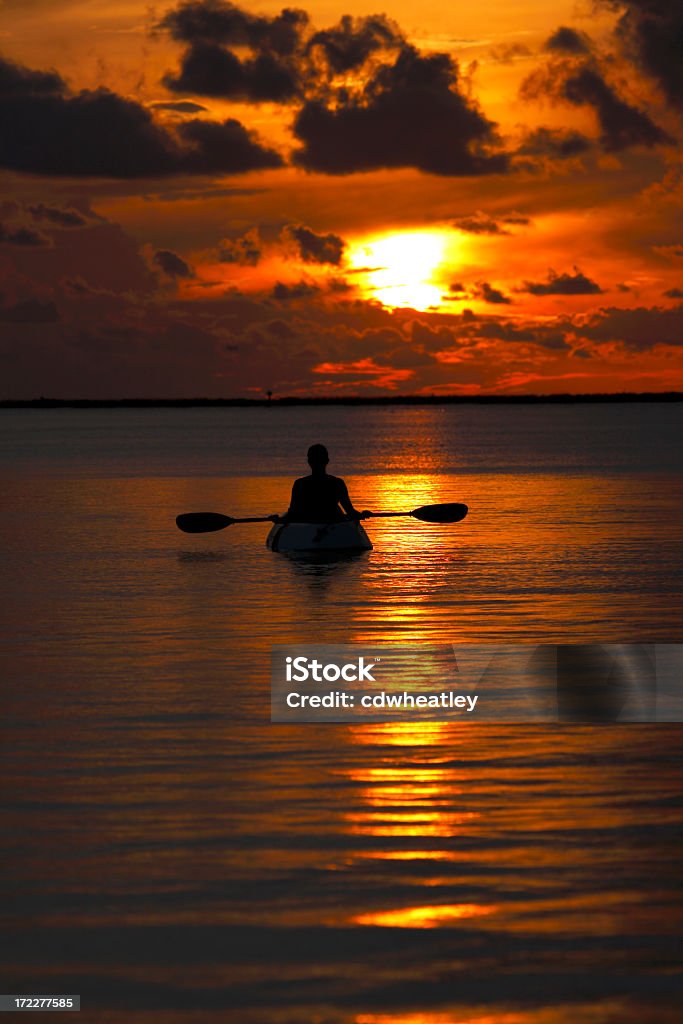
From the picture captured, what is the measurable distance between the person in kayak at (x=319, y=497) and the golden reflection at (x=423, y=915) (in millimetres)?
16418

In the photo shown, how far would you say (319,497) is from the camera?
26.3 m

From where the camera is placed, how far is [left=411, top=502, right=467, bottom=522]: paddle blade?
31359 millimetres

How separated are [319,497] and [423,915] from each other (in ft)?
58.6

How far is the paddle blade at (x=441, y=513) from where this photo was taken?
103 ft

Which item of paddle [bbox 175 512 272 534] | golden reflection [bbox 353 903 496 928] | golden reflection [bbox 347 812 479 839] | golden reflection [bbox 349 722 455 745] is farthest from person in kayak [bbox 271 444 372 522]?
golden reflection [bbox 353 903 496 928]

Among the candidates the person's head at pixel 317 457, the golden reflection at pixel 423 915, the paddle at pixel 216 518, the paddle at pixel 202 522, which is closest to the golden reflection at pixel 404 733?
the golden reflection at pixel 423 915

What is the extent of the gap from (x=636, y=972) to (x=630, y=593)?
53.2 ft

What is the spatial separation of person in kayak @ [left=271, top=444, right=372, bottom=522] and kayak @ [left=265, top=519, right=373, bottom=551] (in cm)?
12

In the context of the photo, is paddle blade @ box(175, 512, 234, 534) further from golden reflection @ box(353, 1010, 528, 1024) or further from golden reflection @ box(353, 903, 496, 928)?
golden reflection @ box(353, 1010, 528, 1024)

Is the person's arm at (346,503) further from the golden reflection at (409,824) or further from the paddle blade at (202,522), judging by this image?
the golden reflection at (409,824)

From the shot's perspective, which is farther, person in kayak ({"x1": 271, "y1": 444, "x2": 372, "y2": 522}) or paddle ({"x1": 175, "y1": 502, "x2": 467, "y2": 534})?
paddle ({"x1": 175, "y1": 502, "x2": 467, "y2": 534})

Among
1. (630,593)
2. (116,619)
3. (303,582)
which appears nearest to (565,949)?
(116,619)

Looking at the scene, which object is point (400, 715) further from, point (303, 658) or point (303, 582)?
point (303, 582)

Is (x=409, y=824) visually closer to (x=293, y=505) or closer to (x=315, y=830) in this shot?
(x=315, y=830)
